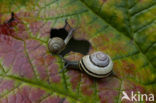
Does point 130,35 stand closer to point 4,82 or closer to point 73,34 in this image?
point 73,34

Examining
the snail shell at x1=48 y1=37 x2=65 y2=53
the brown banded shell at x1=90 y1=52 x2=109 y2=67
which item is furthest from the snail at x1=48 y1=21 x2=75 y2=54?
the brown banded shell at x1=90 y1=52 x2=109 y2=67

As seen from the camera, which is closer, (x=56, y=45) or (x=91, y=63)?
(x=56, y=45)

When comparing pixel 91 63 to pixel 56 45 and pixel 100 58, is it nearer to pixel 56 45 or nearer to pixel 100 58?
pixel 100 58

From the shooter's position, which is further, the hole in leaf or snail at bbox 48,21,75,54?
the hole in leaf

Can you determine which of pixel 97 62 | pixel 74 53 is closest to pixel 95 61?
pixel 97 62

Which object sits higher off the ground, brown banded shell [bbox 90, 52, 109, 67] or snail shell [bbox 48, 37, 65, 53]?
snail shell [bbox 48, 37, 65, 53]

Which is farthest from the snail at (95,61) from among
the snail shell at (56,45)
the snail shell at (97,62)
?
the snail shell at (56,45)

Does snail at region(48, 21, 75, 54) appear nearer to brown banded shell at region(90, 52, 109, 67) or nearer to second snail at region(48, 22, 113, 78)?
second snail at region(48, 22, 113, 78)

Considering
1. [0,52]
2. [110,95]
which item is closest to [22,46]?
[0,52]
